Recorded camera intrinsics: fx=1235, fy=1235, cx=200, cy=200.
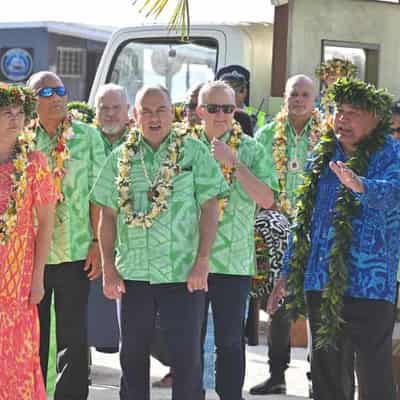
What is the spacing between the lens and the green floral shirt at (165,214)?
5.90 m

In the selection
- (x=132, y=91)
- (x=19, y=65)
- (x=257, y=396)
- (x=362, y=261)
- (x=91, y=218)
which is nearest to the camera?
(x=362, y=261)

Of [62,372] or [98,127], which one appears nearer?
[62,372]

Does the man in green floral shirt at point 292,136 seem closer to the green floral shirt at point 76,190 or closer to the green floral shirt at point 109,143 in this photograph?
the green floral shirt at point 109,143

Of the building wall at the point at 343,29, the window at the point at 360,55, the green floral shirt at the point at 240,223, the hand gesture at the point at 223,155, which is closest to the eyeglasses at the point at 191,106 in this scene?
the green floral shirt at the point at 240,223

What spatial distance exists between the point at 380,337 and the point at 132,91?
5.20 meters

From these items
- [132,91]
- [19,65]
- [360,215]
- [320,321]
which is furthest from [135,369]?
[19,65]

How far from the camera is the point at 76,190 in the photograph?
677cm

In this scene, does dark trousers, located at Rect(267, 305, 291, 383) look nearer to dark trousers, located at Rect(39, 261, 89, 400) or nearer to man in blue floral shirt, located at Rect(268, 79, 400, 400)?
dark trousers, located at Rect(39, 261, 89, 400)

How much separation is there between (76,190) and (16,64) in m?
22.0

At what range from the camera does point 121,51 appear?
10.6 meters

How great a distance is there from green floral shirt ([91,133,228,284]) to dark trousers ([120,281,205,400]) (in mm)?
83

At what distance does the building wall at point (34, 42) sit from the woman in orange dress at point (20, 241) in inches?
862

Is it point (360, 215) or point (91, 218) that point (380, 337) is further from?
point (91, 218)

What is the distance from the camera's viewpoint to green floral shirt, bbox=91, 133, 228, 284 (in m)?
5.90
